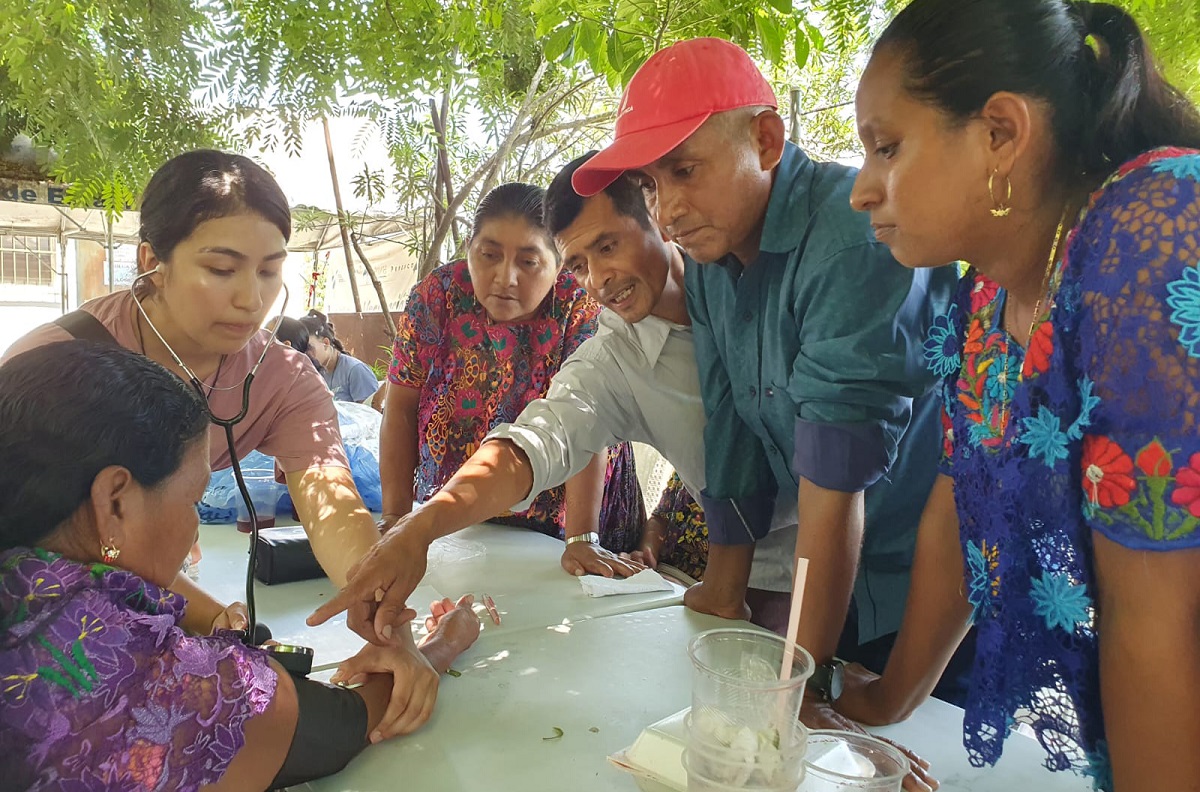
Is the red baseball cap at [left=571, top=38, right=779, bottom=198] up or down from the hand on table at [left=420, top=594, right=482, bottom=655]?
up

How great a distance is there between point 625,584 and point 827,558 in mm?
595

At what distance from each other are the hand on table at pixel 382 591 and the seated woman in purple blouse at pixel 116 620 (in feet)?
0.70

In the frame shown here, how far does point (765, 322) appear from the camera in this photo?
1564 mm

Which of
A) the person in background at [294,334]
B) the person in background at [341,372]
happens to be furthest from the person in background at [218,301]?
the person in background at [341,372]

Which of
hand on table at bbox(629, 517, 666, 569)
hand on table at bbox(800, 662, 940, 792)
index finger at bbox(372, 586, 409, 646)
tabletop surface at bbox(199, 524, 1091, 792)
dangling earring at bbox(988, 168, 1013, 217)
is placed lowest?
hand on table at bbox(629, 517, 666, 569)

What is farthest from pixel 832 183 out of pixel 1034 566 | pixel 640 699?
pixel 640 699

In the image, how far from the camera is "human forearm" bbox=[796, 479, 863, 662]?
4.37 ft

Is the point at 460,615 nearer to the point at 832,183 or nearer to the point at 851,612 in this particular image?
the point at 851,612

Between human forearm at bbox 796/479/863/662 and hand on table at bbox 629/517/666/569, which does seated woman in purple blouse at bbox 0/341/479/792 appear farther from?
hand on table at bbox 629/517/666/569

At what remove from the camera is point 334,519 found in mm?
1631

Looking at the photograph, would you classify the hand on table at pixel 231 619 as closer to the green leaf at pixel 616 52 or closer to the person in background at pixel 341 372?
the green leaf at pixel 616 52

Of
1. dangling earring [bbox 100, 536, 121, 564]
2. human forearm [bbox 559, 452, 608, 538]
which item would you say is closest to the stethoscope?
dangling earring [bbox 100, 536, 121, 564]

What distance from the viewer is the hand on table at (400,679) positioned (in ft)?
3.78

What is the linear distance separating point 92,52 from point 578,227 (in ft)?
3.37
